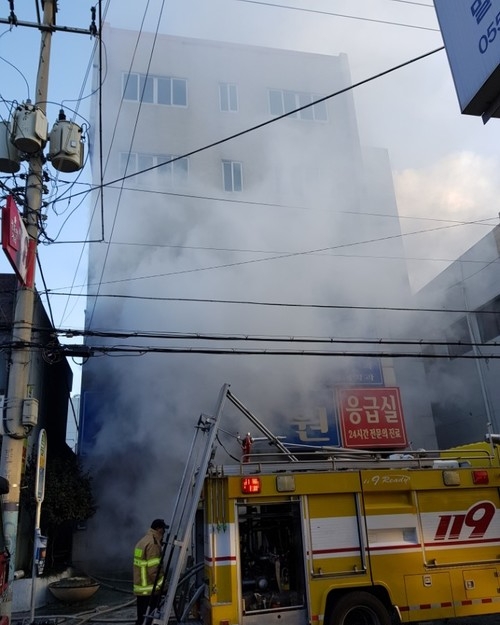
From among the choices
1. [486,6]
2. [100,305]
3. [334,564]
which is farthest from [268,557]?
[100,305]

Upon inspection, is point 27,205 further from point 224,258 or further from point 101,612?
point 224,258

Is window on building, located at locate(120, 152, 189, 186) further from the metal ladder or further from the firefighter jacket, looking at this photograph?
the firefighter jacket

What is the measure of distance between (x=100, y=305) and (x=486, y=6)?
10715 millimetres

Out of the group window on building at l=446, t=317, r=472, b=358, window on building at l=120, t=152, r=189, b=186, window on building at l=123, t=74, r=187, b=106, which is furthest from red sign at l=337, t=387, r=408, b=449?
window on building at l=123, t=74, r=187, b=106

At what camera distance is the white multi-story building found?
11602 mm

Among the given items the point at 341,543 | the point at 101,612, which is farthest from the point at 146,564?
the point at 101,612

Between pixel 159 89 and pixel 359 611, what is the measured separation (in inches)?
556

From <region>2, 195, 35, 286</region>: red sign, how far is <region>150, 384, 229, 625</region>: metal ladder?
2457 mm

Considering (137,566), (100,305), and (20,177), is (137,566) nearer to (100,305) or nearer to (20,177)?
(20,177)

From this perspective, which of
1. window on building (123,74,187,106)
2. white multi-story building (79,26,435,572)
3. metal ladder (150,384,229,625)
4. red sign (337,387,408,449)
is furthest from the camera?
window on building (123,74,187,106)

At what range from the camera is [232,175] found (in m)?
14.7

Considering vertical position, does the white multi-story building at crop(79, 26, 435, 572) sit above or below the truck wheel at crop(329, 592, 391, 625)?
above

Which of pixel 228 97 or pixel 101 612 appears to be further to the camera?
pixel 228 97

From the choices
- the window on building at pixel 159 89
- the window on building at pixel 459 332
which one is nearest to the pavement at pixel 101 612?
the window on building at pixel 459 332
